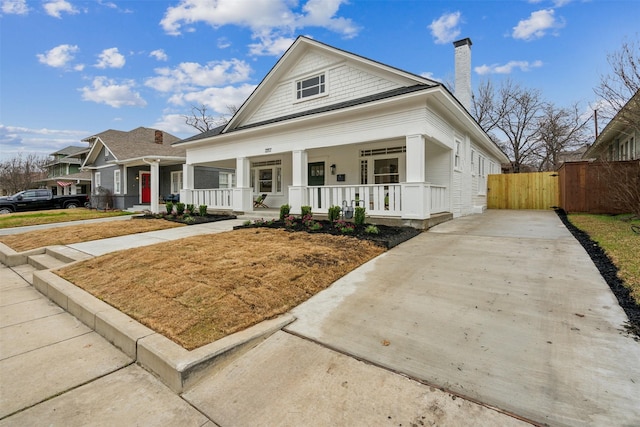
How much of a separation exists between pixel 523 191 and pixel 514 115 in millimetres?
15789

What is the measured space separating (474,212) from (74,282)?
13035 mm

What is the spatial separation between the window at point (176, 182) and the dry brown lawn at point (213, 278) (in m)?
14.7

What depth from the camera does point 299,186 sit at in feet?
32.1

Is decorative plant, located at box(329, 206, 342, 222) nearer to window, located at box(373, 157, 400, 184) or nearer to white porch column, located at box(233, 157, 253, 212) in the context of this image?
window, located at box(373, 157, 400, 184)

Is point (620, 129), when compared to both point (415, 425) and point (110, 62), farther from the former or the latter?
point (110, 62)

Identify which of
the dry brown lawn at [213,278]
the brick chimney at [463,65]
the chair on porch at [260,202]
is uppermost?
the brick chimney at [463,65]

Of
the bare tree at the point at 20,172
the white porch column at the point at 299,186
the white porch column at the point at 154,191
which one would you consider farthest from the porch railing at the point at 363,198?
the bare tree at the point at 20,172

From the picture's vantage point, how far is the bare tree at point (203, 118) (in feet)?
111

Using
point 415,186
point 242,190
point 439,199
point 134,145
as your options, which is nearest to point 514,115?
point 439,199

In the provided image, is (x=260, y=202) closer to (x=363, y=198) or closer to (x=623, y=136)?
(x=363, y=198)

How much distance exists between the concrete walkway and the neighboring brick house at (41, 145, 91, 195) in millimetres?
32492

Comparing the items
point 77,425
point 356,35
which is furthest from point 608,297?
point 356,35

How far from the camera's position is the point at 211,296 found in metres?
3.29

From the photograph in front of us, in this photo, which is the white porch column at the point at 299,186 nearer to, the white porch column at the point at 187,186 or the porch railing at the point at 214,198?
the porch railing at the point at 214,198
